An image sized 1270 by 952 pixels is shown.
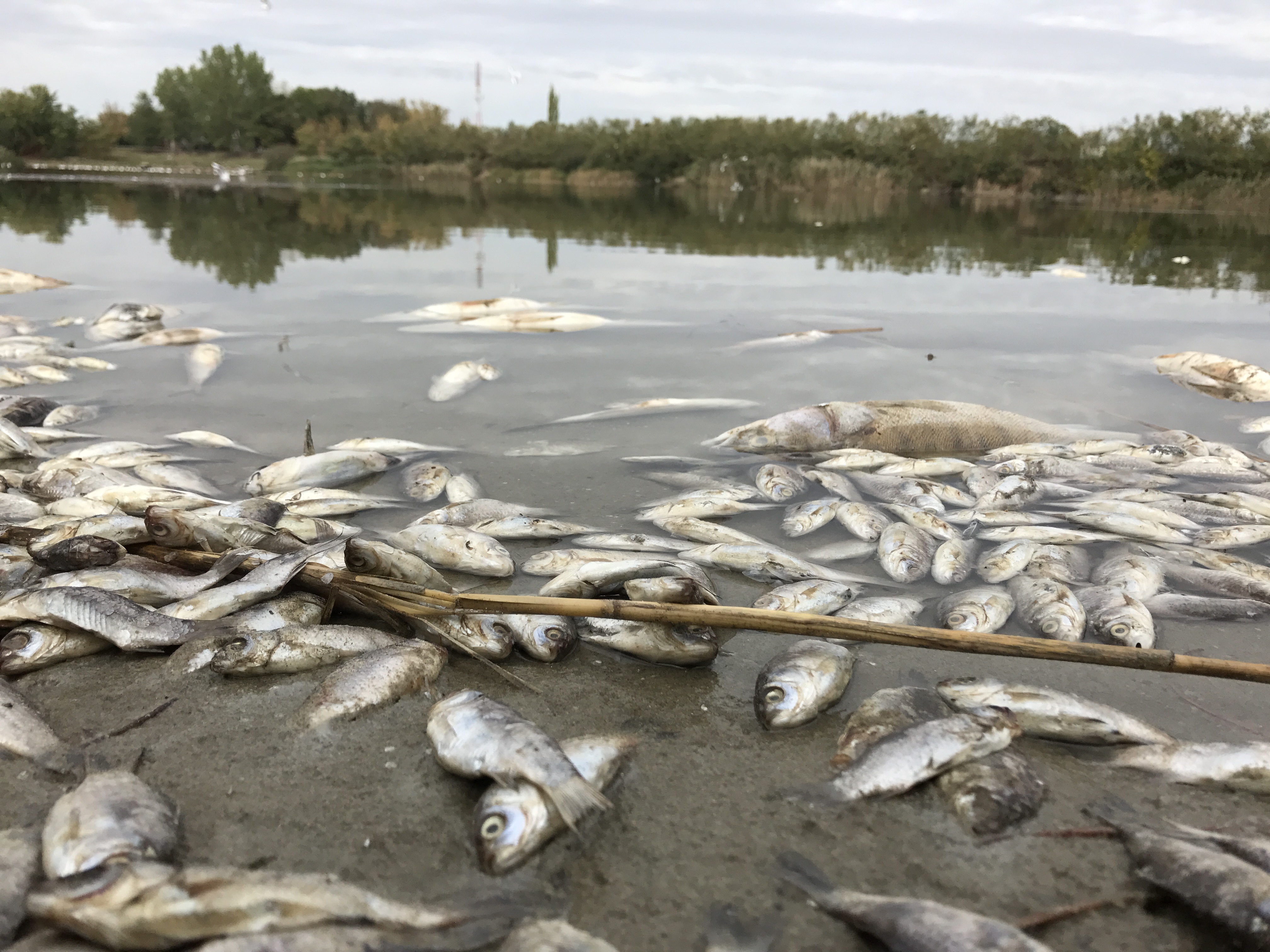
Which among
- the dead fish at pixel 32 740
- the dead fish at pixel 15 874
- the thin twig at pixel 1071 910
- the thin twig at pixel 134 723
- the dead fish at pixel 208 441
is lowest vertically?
the thin twig at pixel 1071 910

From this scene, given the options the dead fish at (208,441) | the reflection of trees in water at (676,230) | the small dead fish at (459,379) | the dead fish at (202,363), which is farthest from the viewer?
the reflection of trees in water at (676,230)

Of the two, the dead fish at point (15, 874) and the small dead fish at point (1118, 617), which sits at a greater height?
the small dead fish at point (1118, 617)

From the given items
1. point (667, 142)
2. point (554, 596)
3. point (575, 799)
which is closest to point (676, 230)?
point (554, 596)

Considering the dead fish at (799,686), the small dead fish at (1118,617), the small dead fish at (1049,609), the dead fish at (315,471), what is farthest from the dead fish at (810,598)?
the dead fish at (315,471)

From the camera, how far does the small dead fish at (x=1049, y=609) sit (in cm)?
327

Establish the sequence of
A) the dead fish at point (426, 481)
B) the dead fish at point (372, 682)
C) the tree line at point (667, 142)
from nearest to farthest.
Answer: the dead fish at point (372, 682), the dead fish at point (426, 481), the tree line at point (667, 142)

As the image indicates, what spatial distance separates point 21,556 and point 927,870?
3.82 meters

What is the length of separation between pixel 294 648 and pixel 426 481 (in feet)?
6.65

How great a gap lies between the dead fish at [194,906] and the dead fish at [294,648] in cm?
110

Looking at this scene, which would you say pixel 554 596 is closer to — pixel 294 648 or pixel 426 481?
pixel 294 648

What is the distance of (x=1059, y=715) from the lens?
2650 millimetres

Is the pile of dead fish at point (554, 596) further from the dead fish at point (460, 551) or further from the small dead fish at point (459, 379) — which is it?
the small dead fish at point (459, 379)

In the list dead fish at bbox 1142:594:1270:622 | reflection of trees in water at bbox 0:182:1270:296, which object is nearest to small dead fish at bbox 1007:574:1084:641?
dead fish at bbox 1142:594:1270:622

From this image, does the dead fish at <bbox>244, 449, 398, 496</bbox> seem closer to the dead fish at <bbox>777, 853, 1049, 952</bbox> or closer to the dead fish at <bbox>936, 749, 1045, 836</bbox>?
the dead fish at <bbox>777, 853, 1049, 952</bbox>
